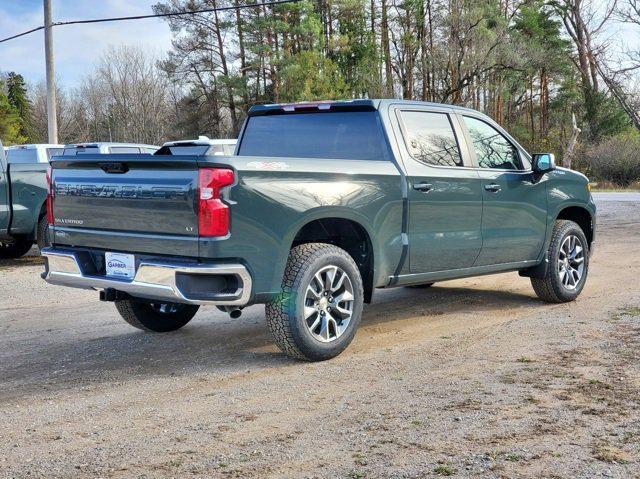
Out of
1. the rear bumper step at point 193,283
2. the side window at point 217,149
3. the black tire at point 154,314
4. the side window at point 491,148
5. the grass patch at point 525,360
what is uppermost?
the side window at point 217,149

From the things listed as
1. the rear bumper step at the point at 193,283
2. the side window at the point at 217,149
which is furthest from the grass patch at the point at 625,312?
the side window at the point at 217,149

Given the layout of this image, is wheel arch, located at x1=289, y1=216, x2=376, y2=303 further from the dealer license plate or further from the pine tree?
the pine tree

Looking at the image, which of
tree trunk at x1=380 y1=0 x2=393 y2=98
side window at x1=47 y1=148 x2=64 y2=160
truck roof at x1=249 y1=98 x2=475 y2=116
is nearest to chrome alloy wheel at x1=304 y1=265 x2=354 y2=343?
truck roof at x1=249 y1=98 x2=475 y2=116

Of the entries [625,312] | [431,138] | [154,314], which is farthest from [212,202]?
[625,312]

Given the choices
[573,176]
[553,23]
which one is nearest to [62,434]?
[573,176]

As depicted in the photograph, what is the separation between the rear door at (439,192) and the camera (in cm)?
627

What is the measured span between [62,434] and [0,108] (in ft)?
218

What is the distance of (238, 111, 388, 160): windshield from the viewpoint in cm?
636

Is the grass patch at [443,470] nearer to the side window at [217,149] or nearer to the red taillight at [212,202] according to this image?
the red taillight at [212,202]

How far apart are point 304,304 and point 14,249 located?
9.18m

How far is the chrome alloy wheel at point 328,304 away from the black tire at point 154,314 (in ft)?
5.21

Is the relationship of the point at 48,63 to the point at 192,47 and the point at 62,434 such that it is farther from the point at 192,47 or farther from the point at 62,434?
the point at 192,47

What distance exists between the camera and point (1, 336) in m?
6.92

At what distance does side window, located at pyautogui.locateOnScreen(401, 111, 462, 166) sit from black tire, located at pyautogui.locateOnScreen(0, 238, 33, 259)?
857 cm
